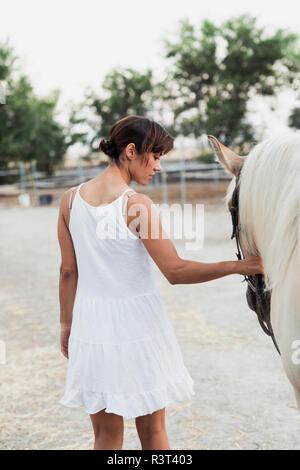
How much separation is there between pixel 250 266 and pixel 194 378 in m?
2.08

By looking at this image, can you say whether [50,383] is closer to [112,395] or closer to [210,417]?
[210,417]

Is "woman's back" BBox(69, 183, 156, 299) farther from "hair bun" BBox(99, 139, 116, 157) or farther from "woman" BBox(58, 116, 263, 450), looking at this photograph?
"hair bun" BBox(99, 139, 116, 157)

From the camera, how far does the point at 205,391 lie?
3.26 meters

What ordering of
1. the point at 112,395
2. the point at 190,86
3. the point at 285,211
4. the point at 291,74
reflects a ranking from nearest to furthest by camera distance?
the point at 285,211, the point at 112,395, the point at 291,74, the point at 190,86

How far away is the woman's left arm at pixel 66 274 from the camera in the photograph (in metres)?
1.90

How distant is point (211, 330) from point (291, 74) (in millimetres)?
15711

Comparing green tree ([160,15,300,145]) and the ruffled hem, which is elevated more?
green tree ([160,15,300,145])

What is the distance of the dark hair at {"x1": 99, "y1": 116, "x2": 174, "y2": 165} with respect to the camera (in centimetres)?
168

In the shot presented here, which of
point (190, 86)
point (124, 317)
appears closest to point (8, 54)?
point (190, 86)

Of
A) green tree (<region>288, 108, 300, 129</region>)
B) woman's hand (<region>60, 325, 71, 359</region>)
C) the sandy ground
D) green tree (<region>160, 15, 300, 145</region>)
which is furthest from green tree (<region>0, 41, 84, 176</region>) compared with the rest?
woman's hand (<region>60, 325, 71, 359</region>)

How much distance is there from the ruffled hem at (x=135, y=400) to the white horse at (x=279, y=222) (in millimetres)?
442

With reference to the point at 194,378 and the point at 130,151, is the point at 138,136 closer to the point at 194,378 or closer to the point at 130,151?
the point at 130,151

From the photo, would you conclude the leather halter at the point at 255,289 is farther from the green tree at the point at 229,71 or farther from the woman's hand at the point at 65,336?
the green tree at the point at 229,71

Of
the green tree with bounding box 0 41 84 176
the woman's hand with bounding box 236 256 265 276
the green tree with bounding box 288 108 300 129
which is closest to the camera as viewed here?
the woman's hand with bounding box 236 256 265 276
